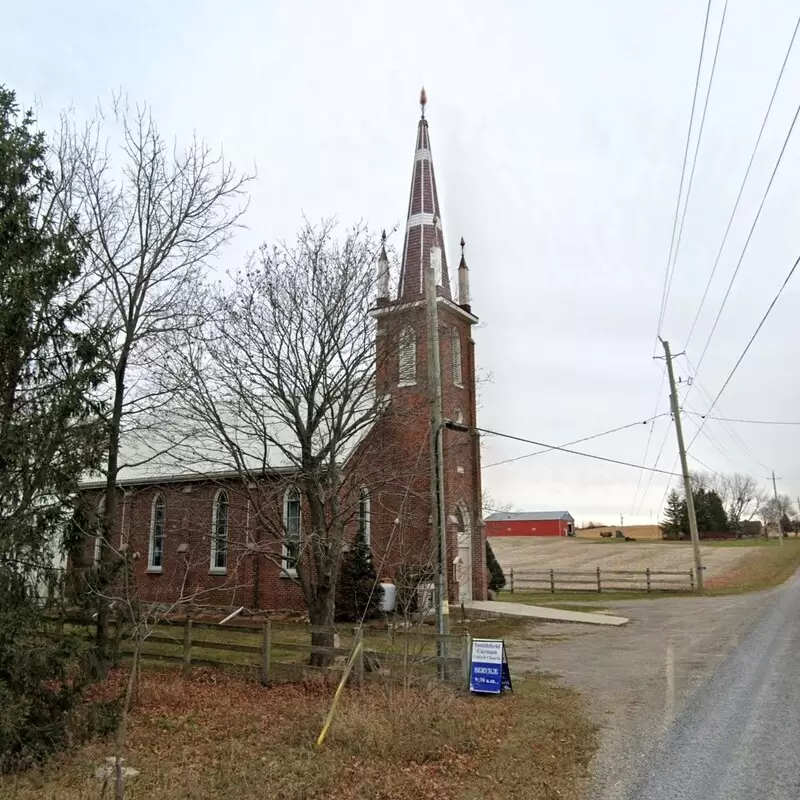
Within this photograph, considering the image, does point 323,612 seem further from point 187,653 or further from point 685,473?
point 685,473

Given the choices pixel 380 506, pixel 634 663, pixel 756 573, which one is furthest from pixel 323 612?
pixel 756 573

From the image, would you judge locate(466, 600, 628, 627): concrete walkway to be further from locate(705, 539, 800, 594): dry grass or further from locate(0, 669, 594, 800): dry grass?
locate(0, 669, 594, 800): dry grass

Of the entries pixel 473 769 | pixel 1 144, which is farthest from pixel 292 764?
pixel 1 144

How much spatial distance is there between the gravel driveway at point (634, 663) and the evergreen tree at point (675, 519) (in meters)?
64.0

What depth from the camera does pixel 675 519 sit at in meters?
86.8

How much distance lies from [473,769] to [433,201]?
2017 centimetres

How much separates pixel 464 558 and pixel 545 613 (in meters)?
3.42

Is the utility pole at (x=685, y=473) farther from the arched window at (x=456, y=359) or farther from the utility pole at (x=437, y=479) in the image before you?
the utility pole at (x=437, y=479)

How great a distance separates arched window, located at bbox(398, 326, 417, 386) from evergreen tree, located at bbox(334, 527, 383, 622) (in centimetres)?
681

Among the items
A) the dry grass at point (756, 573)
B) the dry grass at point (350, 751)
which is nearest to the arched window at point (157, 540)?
the dry grass at point (350, 751)

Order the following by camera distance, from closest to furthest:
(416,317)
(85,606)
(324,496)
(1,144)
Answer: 1. (1,144)
2. (85,606)
3. (324,496)
4. (416,317)

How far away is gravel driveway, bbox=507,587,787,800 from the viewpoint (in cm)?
817

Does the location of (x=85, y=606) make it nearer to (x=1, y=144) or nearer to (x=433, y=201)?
(x=1, y=144)

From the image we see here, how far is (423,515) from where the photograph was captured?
20.8 meters
